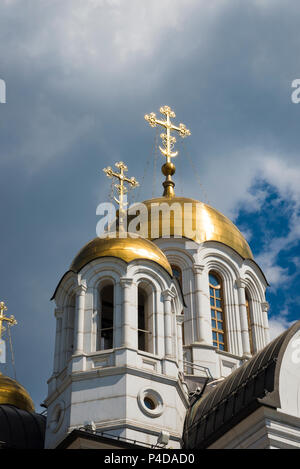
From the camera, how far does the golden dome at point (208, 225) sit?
29697 mm

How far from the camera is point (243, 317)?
1139 inches

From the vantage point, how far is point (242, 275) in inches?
1164

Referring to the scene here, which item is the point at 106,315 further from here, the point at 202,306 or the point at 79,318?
the point at 202,306

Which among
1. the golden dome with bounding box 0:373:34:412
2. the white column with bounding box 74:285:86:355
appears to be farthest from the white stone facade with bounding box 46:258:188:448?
the golden dome with bounding box 0:373:34:412

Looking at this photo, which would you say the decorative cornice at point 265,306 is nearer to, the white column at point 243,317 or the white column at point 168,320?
the white column at point 243,317

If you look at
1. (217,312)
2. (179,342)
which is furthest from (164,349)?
(217,312)

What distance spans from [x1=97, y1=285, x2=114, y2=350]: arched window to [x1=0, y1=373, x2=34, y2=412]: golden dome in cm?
521

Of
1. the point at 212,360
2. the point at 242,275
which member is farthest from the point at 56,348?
the point at 242,275

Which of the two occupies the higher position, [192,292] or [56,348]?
[192,292]

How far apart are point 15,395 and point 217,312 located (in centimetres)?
723

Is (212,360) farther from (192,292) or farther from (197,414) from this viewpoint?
(197,414)

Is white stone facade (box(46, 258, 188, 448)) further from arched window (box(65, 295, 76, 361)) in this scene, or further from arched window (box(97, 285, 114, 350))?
arched window (box(97, 285, 114, 350))

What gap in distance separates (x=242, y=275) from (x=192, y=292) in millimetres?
2055
